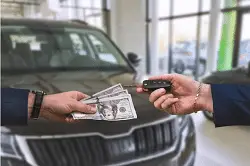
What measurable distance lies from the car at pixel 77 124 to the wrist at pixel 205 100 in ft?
0.52

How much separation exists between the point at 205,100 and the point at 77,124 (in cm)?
41

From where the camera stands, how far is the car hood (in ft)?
2.77

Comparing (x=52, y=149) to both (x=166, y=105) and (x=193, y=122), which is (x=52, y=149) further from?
(x=193, y=122)

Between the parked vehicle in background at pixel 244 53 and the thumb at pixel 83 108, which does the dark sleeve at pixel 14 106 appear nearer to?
the thumb at pixel 83 108

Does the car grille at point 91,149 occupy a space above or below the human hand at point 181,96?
below

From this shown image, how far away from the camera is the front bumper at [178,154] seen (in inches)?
36.8

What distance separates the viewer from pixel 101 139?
0.89 meters

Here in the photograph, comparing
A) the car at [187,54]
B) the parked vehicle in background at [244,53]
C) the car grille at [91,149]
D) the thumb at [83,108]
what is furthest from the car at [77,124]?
the parked vehicle in background at [244,53]

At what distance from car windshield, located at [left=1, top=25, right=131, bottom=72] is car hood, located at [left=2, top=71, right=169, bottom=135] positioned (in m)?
0.12

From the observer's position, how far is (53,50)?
151cm

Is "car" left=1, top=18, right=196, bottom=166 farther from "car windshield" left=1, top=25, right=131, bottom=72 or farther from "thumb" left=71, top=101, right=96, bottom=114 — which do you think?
"thumb" left=71, top=101, right=96, bottom=114

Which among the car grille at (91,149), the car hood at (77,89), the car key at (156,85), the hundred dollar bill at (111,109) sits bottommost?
the car grille at (91,149)

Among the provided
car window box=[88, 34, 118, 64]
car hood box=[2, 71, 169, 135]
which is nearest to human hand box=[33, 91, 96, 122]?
car hood box=[2, 71, 169, 135]

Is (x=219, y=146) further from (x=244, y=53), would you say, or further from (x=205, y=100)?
(x=205, y=100)
